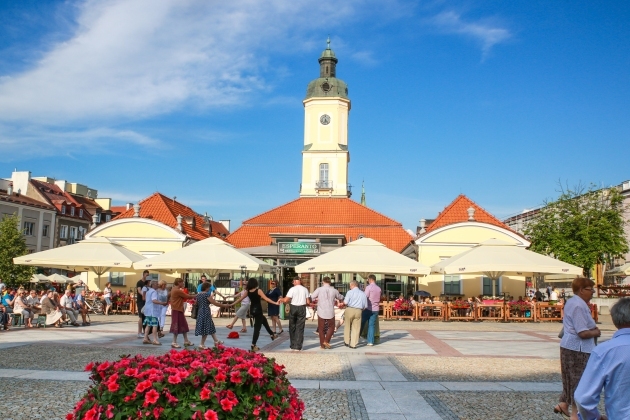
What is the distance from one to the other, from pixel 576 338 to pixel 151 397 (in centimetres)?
512

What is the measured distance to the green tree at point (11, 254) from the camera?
147ft

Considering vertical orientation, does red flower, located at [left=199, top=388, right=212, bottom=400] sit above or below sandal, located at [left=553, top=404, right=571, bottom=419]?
above

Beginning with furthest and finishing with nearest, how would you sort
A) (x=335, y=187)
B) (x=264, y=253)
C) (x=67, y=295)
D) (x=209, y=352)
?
(x=335, y=187)
(x=264, y=253)
(x=67, y=295)
(x=209, y=352)

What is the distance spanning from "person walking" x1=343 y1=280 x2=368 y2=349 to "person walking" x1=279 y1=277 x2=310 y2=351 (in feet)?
3.66

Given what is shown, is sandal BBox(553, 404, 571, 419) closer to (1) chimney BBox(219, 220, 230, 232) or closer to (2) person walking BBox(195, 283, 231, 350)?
(2) person walking BBox(195, 283, 231, 350)

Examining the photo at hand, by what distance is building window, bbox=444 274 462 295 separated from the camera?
3130 cm

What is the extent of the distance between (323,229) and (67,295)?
69.1ft

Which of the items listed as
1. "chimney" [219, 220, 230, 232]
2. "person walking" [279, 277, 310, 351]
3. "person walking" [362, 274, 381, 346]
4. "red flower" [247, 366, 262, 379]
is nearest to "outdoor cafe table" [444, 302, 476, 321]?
"person walking" [362, 274, 381, 346]

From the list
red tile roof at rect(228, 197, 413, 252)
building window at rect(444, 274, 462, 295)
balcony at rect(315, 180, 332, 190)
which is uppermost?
balcony at rect(315, 180, 332, 190)

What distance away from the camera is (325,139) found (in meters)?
46.7

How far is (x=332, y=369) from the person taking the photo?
11.4 metres

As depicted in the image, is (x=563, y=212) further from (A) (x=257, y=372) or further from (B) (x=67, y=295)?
(A) (x=257, y=372)

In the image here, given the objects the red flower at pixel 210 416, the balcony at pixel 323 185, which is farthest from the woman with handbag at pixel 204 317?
the balcony at pixel 323 185

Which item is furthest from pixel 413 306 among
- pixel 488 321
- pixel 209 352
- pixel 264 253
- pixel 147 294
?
pixel 209 352
